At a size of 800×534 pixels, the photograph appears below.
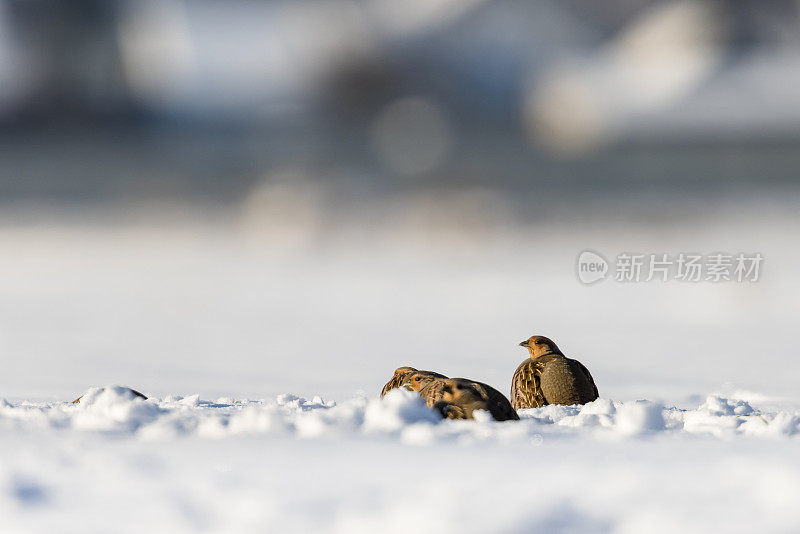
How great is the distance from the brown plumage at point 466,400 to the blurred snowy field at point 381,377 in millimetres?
74

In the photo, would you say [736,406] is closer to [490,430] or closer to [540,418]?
[540,418]

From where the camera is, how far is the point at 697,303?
512 centimetres

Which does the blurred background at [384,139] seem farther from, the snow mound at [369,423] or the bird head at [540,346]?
the snow mound at [369,423]

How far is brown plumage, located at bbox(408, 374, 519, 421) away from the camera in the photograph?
156 centimetres

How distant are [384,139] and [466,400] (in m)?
8.13

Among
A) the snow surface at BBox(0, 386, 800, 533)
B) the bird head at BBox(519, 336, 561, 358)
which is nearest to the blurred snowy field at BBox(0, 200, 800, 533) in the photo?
the snow surface at BBox(0, 386, 800, 533)

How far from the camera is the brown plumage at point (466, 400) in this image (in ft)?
5.13

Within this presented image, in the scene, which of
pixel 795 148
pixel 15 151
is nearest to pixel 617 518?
pixel 795 148

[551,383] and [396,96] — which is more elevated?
[396,96]

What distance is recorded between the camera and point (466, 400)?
158 centimetres

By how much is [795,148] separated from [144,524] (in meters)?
8.93

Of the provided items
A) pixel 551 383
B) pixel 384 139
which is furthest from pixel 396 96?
pixel 551 383

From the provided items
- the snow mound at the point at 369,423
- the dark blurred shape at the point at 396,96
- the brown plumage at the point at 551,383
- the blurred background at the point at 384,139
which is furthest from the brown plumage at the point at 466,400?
the dark blurred shape at the point at 396,96

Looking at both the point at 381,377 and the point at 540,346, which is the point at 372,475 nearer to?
the point at 540,346
